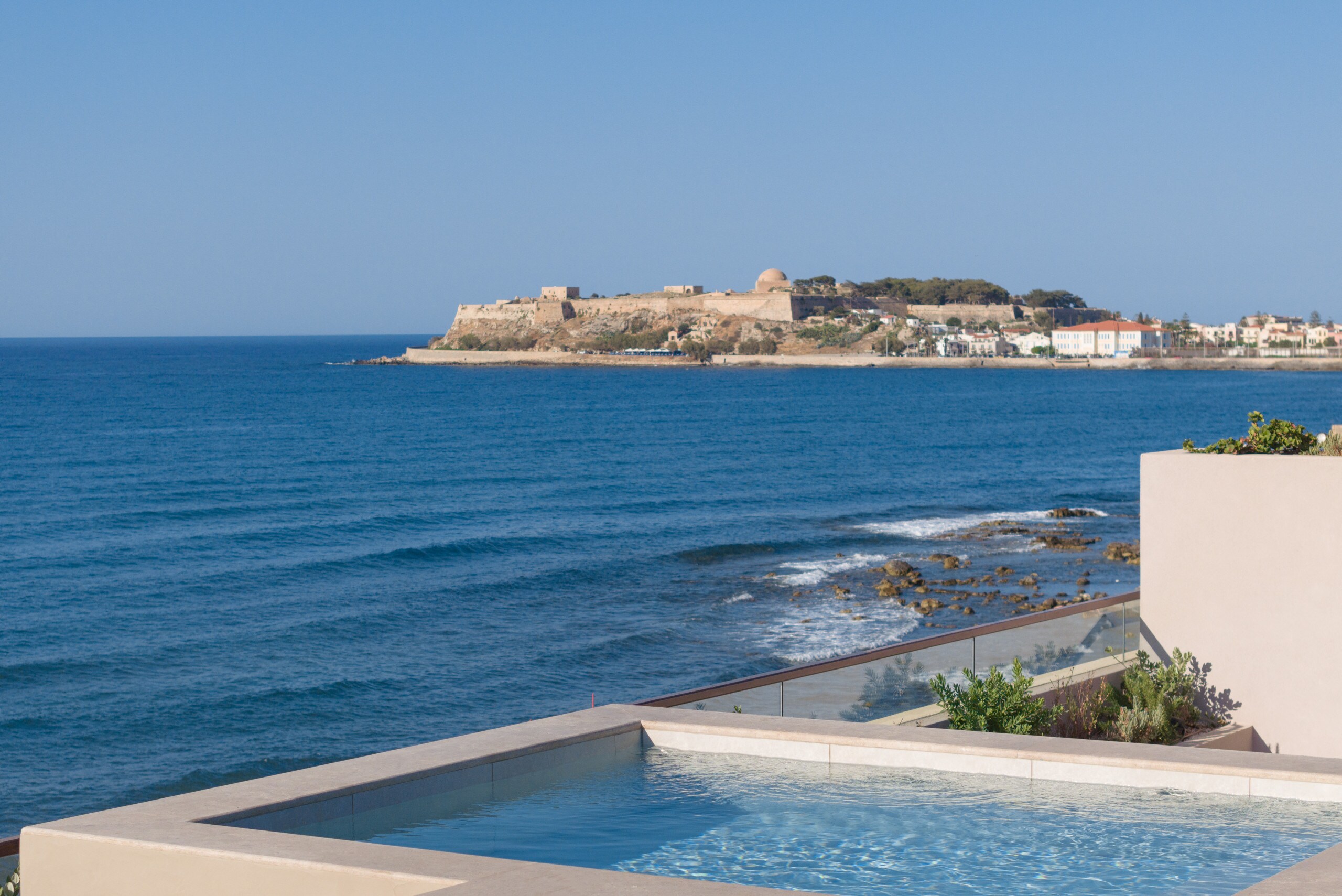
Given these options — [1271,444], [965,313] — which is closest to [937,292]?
[965,313]

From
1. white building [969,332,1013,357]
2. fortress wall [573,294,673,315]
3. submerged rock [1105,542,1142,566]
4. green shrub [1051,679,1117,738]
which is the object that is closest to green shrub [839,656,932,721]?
green shrub [1051,679,1117,738]

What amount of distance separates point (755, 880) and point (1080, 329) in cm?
14857

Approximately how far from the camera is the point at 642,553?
30.4m

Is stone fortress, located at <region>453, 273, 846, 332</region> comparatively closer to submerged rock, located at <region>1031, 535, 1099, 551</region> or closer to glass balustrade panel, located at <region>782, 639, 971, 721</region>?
submerged rock, located at <region>1031, 535, 1099, 551</region>

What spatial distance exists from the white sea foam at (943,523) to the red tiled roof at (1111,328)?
114m

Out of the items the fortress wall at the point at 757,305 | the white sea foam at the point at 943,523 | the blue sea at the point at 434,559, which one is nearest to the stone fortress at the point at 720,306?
the fortress wall at the point at 757,305

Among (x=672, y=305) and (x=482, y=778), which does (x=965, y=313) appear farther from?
(x=482, y=778)

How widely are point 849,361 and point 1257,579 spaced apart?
454 ft

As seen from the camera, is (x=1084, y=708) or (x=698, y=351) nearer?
(x=1084, y=708)

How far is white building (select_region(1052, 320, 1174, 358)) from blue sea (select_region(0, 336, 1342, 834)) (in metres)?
69.0

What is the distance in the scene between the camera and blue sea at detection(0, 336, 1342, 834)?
17328mm

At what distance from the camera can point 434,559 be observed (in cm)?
2925

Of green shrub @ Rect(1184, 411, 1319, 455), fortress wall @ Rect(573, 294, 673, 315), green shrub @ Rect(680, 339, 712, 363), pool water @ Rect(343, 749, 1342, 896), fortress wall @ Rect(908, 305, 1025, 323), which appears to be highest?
fortress wall @ Rect(573, 294, 673, 315)

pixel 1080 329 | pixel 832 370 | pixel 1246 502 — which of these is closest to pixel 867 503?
pixel 1246 502
